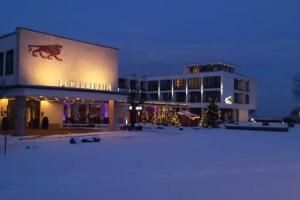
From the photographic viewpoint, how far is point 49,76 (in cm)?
3569

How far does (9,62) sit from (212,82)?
5829 centimetres

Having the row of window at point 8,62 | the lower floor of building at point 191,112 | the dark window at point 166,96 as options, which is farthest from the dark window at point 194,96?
the row of window at point 8,62

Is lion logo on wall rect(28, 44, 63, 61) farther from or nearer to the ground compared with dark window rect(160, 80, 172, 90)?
nearer to the ground

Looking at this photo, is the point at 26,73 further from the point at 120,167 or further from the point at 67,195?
the point at 67,195

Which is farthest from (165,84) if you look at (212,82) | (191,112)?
(191,112)

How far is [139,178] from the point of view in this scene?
38.4 feet

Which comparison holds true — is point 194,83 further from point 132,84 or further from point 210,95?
point 132,84

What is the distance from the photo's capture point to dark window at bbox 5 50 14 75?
3388cm

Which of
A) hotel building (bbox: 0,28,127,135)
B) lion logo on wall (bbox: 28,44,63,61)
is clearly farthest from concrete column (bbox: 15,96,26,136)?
lion logo on wall (bbox: 28,44,63,61)

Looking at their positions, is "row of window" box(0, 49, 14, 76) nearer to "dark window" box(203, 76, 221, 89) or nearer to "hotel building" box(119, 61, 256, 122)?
"hotel building" box(119, 61, 256, 122)

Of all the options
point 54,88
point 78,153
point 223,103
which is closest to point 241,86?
point 223,103

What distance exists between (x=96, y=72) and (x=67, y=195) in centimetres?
3166

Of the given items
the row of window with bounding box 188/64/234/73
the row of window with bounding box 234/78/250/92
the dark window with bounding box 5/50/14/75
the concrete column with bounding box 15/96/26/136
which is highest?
the row of window with bounding box 188/64/234/73

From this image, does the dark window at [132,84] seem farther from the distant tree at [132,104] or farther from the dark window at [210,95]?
the distant tree at [132,104]
